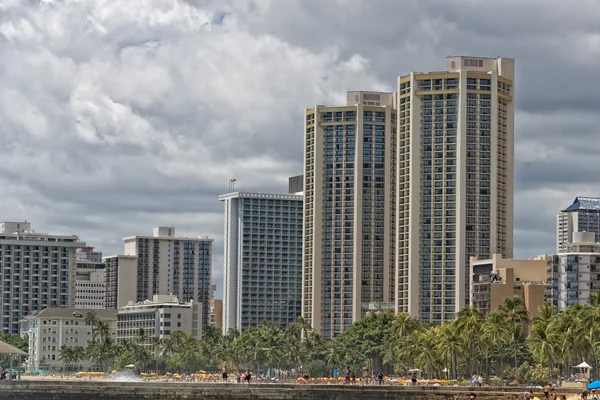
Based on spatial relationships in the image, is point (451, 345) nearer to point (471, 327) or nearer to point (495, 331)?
point (471, 327)

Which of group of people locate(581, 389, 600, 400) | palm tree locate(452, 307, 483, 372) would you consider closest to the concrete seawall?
group of people locate(581, 389, 600, 400)

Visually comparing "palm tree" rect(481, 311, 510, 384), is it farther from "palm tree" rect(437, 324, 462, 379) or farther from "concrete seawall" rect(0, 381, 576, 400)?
"concrete seawall" rect(0, 381, 576, 400)

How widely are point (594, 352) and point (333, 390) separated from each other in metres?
38.8

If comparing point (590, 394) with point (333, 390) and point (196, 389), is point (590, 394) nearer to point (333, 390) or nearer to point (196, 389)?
point (333, 390)

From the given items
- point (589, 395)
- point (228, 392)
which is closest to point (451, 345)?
point (228, 392)

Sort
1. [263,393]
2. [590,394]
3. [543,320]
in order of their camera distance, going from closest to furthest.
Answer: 1. [590,394]
2. [263,393]
3. [543,320]

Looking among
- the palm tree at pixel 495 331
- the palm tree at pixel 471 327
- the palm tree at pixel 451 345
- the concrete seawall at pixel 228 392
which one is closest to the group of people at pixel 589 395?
the concrete seawall at pixel 228 392

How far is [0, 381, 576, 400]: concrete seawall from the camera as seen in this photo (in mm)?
148250

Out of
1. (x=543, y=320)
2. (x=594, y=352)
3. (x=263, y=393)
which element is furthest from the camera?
(x=543, y=320)

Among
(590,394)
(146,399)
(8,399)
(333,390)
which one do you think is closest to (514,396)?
(590,394)

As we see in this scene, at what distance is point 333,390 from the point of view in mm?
150625

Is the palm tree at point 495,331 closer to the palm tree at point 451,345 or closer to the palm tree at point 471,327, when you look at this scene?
the palm tree at point 471,327

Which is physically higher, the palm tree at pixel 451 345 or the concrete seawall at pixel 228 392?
the palm tree at pixel 451 345

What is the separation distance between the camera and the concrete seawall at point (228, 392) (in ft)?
486
